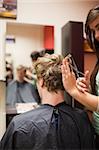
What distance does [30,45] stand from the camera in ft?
6.89

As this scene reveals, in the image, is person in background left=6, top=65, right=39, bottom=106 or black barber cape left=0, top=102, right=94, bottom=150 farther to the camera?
person in background left=6, top=65, right=39, bottom=106

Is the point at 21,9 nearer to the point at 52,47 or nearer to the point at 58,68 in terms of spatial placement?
the point at 52,47

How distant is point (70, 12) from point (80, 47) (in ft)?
1.69

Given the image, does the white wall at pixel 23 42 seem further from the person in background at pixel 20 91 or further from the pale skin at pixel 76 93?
the pale skin at pixel 76 93

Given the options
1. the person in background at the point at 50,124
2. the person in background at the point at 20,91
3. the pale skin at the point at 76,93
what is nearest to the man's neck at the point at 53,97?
the person in background at the point at 50,124

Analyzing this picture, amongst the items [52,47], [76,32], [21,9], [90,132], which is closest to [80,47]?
[76,32]

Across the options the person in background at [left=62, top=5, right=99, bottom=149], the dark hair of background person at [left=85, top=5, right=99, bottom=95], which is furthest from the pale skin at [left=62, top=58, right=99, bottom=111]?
the dark hair of background person at [left=85, top=5, right=99, bottom=95]

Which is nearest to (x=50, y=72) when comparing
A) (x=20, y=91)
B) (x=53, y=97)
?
(x=53, y=97)

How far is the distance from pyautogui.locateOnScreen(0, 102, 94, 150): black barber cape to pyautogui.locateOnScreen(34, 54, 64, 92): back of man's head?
0.11 metres

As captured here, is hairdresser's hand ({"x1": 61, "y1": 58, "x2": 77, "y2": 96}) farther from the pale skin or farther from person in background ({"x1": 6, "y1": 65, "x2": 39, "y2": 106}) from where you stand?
person in background ({"x1": 6, "y1": 65, "x2": 39, "y2": 106})

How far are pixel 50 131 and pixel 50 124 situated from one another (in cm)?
4

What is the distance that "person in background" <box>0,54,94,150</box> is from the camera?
121 centimetres

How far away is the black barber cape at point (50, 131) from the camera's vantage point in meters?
1.20

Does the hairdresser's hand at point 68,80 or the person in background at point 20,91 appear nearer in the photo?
the hairdresser's hand at point 68,80
